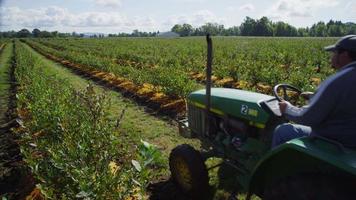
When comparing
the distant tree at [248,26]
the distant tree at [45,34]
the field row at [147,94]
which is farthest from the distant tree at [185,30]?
the field row at [147,94]

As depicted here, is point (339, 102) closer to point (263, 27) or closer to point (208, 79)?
point (208, 79)

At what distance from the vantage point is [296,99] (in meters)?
8.09

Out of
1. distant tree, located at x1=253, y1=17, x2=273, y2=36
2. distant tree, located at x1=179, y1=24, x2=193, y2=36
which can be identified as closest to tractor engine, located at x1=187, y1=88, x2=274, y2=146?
distant tree, located at x1=253, y1=17, x2=273, y2=36

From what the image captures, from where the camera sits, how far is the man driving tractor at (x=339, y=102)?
240 centimetres

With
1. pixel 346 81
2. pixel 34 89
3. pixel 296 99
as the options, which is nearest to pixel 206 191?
pixel 346 81

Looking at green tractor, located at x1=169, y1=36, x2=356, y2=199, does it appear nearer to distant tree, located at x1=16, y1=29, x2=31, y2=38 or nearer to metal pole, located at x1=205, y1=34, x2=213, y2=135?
metal pole, located at x1=205, y1=34, x2=213, y2=135

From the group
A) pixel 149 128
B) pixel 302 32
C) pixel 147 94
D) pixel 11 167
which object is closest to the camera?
pixel 11 167

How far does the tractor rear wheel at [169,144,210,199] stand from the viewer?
13.2 feet

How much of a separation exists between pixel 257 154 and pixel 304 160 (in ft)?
3.25

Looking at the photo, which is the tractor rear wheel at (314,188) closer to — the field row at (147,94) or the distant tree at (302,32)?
the field row at (147,94)

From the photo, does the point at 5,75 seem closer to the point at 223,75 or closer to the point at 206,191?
→ the point at 223,75

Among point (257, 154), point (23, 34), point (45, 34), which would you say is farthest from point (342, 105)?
point (23, 34)

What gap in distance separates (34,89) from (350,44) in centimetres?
686

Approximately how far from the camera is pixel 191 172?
4.04m
